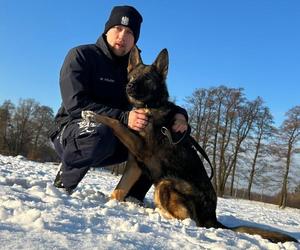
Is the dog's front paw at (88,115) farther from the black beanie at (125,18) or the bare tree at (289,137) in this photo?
the bare tree at (289,137)

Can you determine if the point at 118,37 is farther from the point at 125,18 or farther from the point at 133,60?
the point at 133,60

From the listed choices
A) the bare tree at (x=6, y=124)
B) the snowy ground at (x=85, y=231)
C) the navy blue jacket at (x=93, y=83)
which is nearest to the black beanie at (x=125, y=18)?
the navy blue jacket at (x=93, y=83)

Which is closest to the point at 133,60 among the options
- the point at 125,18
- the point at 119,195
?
the point at 125,18

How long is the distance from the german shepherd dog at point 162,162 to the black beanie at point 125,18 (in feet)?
1.26

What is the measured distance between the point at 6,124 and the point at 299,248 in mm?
52328

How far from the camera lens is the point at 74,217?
341 cm

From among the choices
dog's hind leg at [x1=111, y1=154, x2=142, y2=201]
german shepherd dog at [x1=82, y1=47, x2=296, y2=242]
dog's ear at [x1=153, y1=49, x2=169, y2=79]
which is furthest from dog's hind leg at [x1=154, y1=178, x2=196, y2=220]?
dog's ear at [x1=153, y1=49, x2=169, y2=79]

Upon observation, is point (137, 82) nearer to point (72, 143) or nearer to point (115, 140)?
point (115, 140)

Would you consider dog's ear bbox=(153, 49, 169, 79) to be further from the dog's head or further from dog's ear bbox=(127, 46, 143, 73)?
dog's ear bbox=(127, 46, 143, 73)

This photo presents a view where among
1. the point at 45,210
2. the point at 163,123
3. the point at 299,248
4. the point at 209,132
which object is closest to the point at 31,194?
the point at 45,210

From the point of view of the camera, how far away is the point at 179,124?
19.1 ft

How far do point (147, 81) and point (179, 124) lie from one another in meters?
0.93

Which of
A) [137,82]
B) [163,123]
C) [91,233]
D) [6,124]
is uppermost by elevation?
[6,124]

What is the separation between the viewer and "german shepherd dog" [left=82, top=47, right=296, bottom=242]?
524cm
